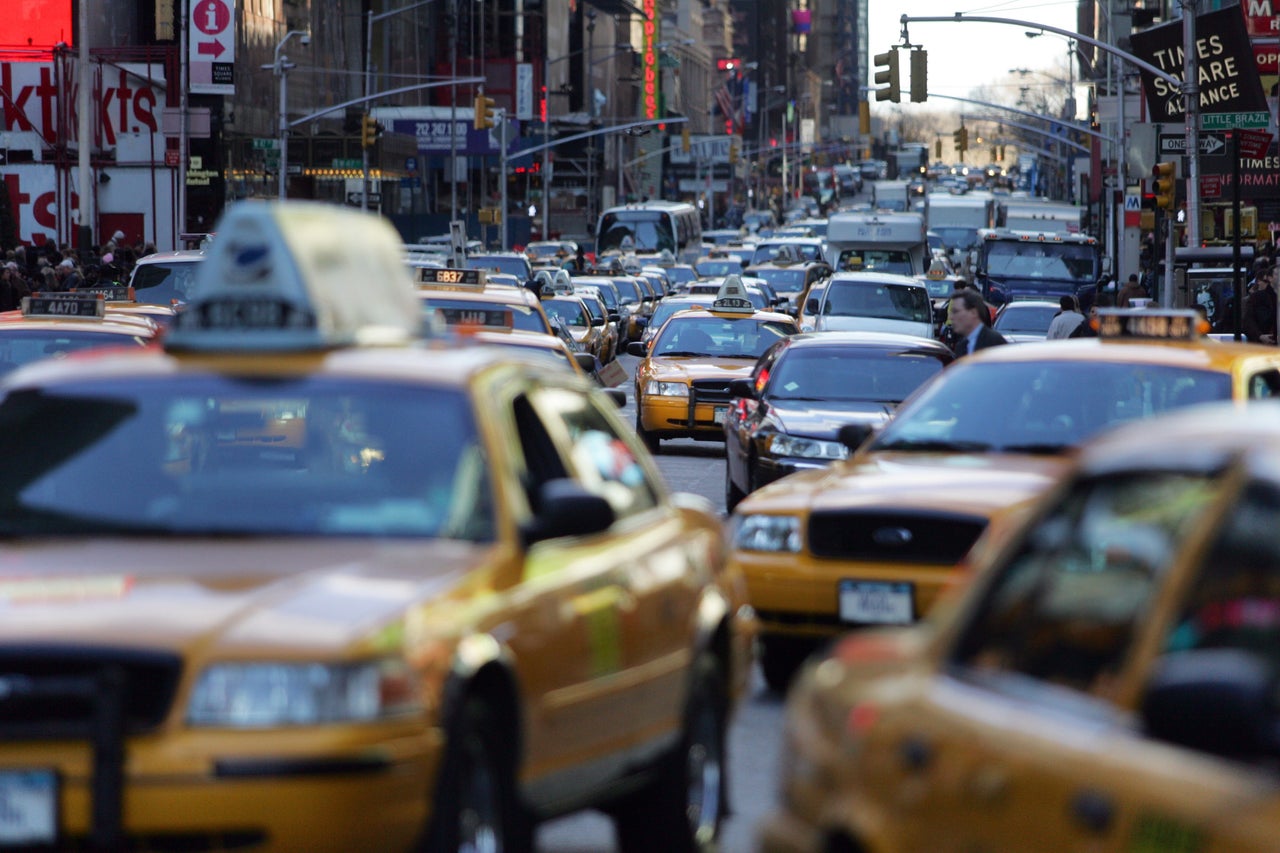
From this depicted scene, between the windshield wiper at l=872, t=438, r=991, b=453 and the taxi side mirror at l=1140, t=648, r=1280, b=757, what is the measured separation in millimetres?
7102

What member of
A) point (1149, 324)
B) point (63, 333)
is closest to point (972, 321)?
point (1149, 324)

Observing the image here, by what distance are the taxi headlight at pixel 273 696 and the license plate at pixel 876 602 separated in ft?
16.0

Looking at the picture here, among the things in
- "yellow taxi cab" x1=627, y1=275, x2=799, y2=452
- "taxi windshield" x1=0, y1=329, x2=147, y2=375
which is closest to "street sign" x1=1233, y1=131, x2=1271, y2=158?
"yellow taxi cab" x1=627, y1=275, x2=799, y2=452

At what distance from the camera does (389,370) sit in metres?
6.32

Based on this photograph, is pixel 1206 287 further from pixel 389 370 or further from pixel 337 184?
pixel 337 184

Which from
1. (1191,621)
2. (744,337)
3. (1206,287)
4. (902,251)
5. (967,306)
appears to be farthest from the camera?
(902,251)

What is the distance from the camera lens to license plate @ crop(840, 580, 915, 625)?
951 cm

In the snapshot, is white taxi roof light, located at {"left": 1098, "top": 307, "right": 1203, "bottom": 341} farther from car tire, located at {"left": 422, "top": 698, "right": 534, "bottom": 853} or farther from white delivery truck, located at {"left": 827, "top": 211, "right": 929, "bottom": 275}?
white delivery truck, located at {"left": 827, "top": 211, "right": 929, "bottom": 275}

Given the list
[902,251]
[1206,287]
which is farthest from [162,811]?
[902,251]

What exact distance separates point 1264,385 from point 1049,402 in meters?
1.12

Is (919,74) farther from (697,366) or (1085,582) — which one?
(1085,582)

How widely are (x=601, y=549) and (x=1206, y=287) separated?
30862 mm

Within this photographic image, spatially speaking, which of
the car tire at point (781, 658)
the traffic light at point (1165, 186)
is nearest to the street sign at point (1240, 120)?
the traffic light at point (1165, 186)

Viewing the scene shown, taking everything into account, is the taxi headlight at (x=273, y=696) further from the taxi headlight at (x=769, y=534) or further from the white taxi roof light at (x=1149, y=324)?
the white taxi roof light at (x=1149, y=324)
